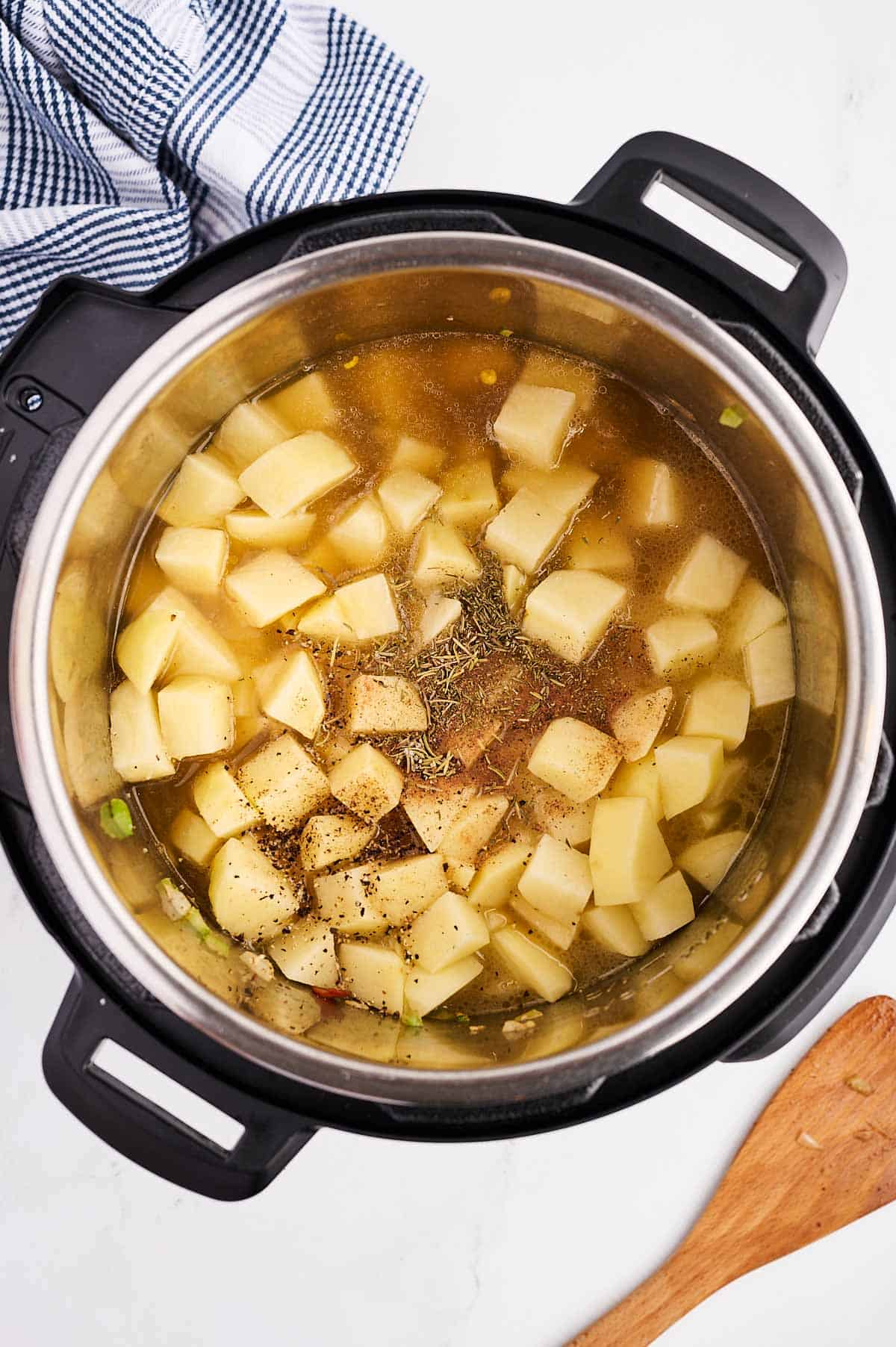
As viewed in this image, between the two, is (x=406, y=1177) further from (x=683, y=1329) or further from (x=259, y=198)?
(x=259, y=198)

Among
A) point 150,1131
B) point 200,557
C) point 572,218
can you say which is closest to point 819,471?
point 572,218

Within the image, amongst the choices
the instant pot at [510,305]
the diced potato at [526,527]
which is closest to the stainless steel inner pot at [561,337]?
the instant pot at [510,305]

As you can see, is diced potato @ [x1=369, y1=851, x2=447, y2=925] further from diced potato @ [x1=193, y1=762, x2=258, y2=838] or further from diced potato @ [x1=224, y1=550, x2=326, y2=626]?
diced potato @ [x1=224, y1=550, x2=326, y2=626]

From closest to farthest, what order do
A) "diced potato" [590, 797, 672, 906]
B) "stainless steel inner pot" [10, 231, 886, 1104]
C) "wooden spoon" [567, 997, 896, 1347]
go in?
"stainless steel inner pot" [10, 231, 886, 1104]
"diced potato" [590, 797, 672, 906]
"wooden spoon" [567, 997, 896, 1347]

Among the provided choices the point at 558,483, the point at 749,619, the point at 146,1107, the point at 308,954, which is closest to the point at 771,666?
the point at 749,619

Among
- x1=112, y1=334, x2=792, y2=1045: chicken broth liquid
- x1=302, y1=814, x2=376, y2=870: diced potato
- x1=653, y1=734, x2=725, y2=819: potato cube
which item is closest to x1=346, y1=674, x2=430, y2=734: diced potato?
x1=112, y1=334, x2=792, y2=1045: chicken broth liquid

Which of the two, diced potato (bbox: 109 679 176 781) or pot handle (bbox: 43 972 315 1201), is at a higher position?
diced potato (bbox: 109 679 176 781)
